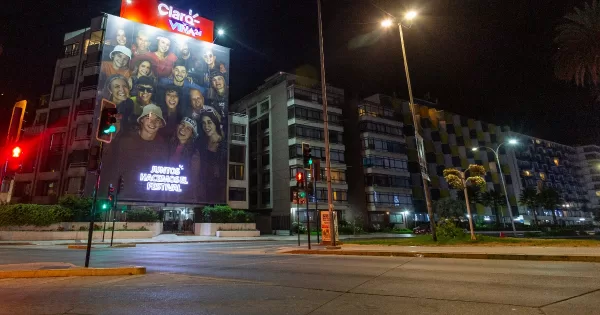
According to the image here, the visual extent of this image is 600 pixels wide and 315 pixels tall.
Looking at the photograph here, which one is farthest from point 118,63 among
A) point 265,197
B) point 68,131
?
point 265,197

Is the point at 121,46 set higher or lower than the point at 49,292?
higher

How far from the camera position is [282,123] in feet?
190

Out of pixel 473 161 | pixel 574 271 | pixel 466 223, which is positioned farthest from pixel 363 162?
pixel 574 271

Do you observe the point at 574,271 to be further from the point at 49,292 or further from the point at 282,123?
the point at 282,123

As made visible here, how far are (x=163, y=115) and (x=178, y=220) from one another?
53.7ft

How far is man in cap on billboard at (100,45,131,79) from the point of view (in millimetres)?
42031

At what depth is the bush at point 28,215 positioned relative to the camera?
30.2 m

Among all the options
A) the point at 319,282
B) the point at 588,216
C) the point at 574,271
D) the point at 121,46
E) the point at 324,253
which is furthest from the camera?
the point at 588,216

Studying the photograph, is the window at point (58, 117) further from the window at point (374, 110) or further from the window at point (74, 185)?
the window at point (374, 110)

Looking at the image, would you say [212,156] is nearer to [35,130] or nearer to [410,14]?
[35,130]

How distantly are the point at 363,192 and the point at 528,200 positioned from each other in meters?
48.8

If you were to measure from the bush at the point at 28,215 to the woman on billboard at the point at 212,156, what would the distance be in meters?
17.3

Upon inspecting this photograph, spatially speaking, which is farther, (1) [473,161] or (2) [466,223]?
(1) [473,161]

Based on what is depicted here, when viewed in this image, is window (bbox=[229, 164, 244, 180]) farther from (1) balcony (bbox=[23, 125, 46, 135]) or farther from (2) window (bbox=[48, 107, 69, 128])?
(1) balcony (bbox=[23, 125, 46, 135])
